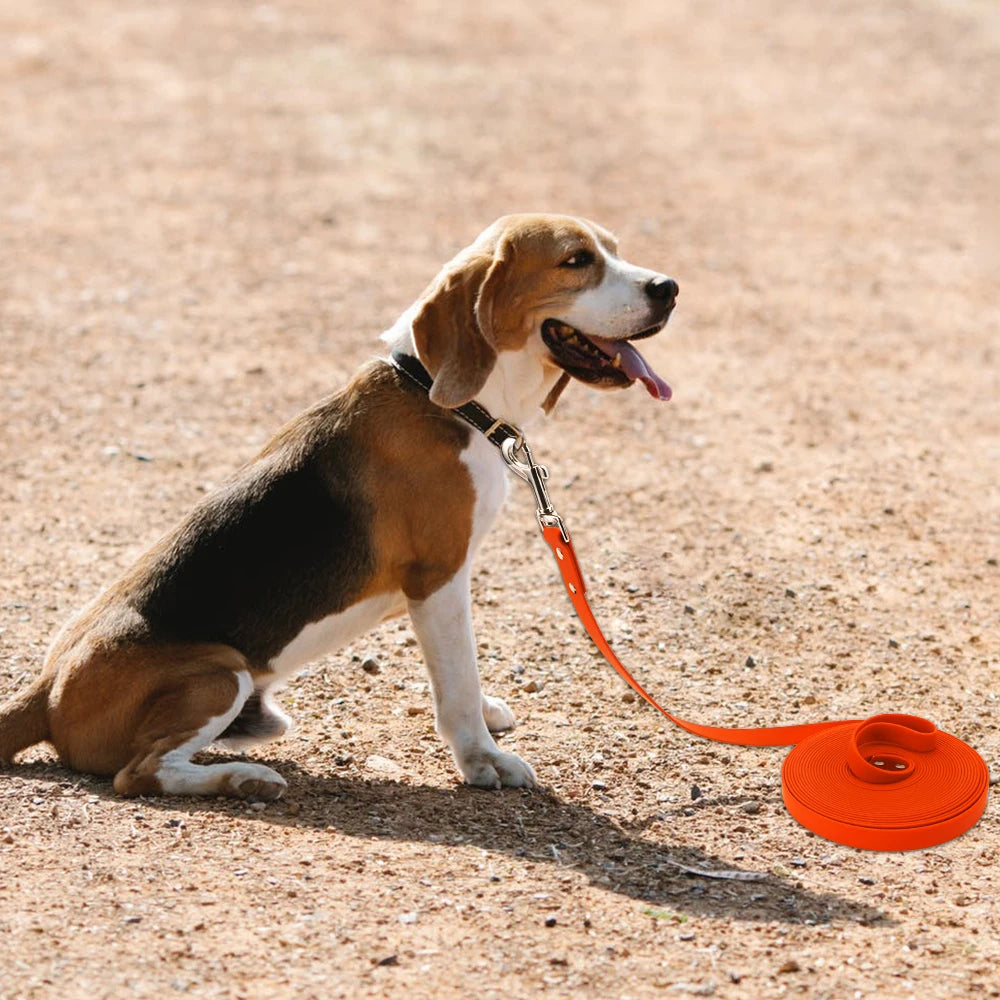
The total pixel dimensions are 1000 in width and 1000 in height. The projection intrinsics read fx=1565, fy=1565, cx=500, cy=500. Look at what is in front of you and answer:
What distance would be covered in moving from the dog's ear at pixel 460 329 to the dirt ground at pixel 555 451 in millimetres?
1474

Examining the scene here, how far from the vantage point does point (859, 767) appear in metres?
5.59

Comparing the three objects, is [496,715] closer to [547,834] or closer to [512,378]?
[547,834]

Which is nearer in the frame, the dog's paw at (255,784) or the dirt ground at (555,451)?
the dirt ground at (555,451)

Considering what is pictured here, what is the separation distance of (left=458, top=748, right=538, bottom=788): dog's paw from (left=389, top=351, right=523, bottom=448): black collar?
1.12 meters

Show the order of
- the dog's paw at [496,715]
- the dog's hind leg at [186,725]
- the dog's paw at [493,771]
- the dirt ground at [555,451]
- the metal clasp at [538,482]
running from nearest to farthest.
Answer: the dirt ground at [555,451] < the dog's hind leg at [186,725] < the dog's paw at [493,771] < the metal clasp at [538,482] < the dog's paw at [496,715]

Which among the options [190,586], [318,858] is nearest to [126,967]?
[318,858]

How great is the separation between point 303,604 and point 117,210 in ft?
27.1

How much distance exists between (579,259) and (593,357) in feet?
1.14

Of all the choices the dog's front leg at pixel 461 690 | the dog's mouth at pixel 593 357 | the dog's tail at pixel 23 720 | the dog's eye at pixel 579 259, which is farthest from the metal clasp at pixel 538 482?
the dog's tail at pixel 23 720

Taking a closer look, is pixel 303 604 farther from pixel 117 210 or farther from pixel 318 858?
pixel 117 210

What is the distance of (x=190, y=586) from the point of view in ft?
17.7

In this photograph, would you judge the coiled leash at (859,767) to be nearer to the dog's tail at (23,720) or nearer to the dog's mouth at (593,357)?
the dog's mouth at (593,357)

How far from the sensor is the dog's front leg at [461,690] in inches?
219

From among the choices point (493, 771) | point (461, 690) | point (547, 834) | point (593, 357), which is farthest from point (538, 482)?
point (547, 834)
